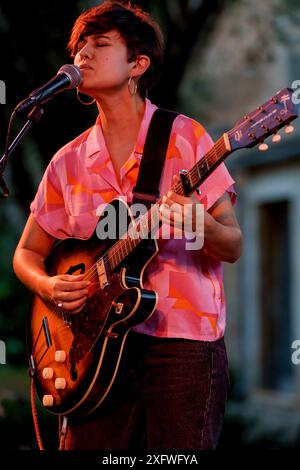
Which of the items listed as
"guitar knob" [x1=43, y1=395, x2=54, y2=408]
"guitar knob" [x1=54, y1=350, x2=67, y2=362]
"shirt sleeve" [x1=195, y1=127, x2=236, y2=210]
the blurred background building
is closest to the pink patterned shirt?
"shirt sleeve" [x1=195, y1=127, x2=236, y2=210]

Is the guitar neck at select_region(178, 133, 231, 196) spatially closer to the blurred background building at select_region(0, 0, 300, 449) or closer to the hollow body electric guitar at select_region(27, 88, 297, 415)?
the hollow body electric guitar at select_region(27, 88, 297, 415)

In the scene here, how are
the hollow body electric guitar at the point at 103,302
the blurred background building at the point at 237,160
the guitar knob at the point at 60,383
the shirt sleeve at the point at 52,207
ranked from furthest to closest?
the blurred background building at the point at 237,160
the shirt sleeve at the point at 52,207
the guitar knob at the point at 60,383
the hollow body electric guitar at the point at 103,302

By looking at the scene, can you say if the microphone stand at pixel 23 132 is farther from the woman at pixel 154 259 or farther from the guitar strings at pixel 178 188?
the guitar strings at pixel 178 188

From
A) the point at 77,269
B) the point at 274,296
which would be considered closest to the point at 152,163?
the point at 77,269

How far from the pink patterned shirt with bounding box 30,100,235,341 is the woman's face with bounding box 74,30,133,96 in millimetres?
152

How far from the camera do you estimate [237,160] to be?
12539 mm

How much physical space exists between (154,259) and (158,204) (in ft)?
0.64

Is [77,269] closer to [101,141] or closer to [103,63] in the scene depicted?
[101,141]

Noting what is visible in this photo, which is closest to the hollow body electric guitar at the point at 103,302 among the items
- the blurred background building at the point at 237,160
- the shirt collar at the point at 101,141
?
the shirt collar at the point at 101,141

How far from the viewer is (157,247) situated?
3160mm

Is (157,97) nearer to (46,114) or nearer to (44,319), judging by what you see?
(46,114)

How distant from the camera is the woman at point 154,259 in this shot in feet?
10.1
